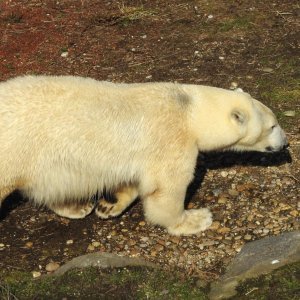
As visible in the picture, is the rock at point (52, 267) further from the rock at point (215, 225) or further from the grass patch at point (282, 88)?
the grass patch at point (282, 88)

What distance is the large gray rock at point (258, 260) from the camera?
4473 millimetres

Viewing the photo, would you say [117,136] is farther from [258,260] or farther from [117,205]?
[258,260]

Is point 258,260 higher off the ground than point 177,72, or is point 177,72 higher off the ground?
point 258,260

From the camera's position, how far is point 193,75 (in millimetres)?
7559

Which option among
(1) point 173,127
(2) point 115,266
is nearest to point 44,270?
(2) point 115,266

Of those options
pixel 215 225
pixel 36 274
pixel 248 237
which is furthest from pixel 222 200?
pixel 36 274

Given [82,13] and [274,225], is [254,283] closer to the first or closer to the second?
[274,225]

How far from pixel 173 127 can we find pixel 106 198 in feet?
3.33

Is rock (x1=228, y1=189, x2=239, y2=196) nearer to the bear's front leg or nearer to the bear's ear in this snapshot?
the bear's front leg

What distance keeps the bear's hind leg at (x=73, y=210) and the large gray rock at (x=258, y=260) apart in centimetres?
138

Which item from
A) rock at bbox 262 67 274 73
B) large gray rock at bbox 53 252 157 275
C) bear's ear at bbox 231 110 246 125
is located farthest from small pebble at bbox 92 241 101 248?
rock at bbox 262 67 274 73

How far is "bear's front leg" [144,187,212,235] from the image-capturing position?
16.4 ft

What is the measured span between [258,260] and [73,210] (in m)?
1.66

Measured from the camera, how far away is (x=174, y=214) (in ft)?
16.8
